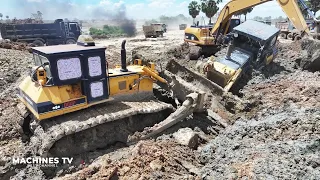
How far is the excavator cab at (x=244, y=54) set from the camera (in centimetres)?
923

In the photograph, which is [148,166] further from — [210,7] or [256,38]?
[210,7]

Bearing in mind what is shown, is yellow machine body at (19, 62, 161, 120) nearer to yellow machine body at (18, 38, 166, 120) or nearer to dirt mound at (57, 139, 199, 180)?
yellow machine body at (18, 38, 166, 120)

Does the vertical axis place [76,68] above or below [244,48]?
above

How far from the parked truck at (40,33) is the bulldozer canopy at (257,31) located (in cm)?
1404

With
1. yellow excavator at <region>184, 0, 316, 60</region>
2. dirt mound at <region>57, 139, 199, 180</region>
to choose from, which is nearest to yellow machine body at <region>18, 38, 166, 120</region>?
dirt mound at <region>57, 139, 199, 180</region>

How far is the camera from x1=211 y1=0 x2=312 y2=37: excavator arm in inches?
442

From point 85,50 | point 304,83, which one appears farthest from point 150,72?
point 304,83

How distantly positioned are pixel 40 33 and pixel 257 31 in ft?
52.9

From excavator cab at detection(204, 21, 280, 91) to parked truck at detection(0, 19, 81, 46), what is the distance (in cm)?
1385

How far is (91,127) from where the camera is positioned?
18.7 feet

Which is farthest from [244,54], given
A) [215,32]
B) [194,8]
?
[194,8]

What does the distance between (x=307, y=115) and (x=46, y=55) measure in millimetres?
5387

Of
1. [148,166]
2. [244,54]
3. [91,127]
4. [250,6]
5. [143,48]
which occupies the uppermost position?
[250,6]

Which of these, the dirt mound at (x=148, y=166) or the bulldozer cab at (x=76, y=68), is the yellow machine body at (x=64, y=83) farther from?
the dirt mound at (x=148, y=166)
